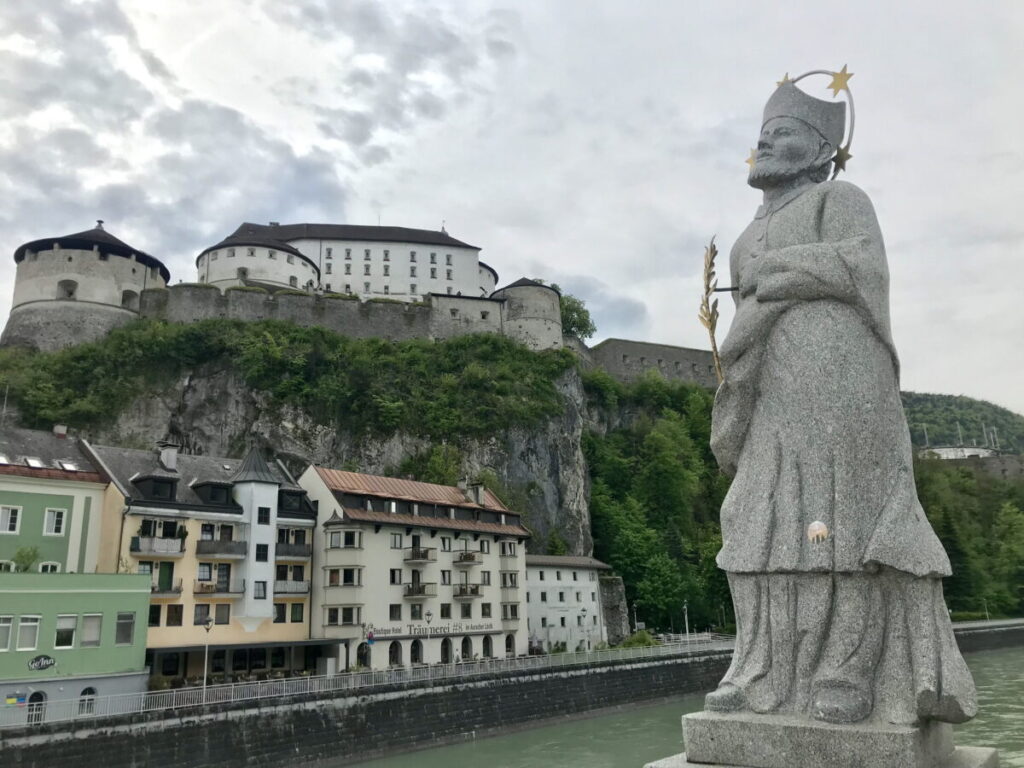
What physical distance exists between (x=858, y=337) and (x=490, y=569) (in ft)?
97.4

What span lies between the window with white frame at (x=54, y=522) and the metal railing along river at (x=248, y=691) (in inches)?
273

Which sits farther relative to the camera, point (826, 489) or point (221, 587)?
point (221, 587)

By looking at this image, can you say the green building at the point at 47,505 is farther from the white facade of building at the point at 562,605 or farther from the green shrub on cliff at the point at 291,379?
the green shrub on cliff at the point at 291,379

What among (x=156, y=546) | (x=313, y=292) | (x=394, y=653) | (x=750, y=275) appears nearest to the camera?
(x=750, y=275)

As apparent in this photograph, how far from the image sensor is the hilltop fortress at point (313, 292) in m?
51.0

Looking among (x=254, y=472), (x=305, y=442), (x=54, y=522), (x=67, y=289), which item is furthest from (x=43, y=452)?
(x=67, y=289)

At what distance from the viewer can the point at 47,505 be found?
25.2 meters

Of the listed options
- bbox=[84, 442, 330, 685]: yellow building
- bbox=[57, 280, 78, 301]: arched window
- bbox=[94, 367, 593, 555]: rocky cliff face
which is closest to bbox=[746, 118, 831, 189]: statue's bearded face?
bbox=[84, 442, 330, 685]: yellow building

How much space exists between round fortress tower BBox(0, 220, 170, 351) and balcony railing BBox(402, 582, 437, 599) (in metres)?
30.9

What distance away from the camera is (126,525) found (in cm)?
2542

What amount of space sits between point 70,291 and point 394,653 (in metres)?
35.1

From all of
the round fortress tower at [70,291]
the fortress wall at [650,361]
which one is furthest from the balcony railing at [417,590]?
the fortress wall at [650,361]

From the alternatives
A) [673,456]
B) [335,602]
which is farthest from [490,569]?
[673,456]

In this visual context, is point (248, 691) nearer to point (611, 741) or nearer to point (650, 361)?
point (611, 741)
